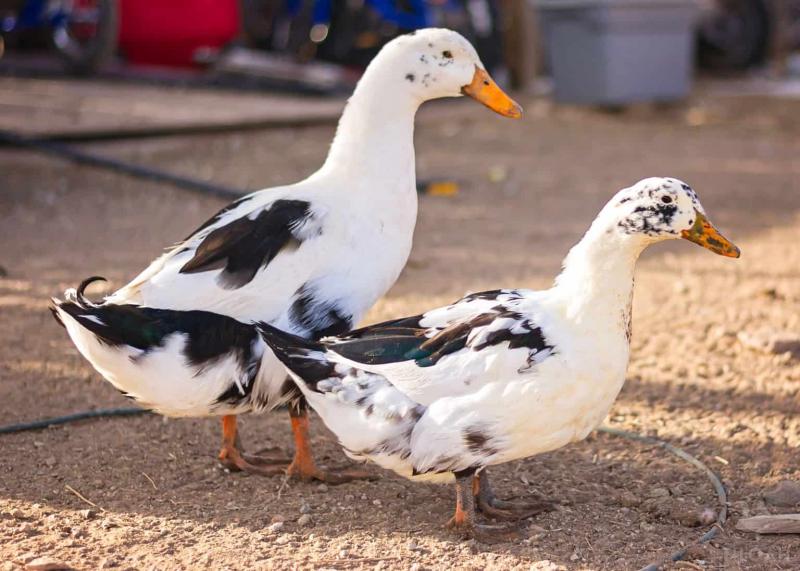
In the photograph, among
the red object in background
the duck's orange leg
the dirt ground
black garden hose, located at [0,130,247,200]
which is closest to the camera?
the dirt ground

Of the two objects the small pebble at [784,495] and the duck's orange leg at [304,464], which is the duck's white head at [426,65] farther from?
the small pebble at [784,495]

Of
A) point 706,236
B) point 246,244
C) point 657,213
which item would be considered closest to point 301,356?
point 246,244

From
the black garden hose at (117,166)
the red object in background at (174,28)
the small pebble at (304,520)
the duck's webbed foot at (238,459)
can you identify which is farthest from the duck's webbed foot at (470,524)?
the red object in background at (174,28)

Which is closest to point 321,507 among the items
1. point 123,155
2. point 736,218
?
point 736,218

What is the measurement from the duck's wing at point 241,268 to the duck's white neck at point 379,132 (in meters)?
0.22

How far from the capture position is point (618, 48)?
10.5 meters

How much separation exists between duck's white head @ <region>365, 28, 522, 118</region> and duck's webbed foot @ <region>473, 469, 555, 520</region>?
3.92ft

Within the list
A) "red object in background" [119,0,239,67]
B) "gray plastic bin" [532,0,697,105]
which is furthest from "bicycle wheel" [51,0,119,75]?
"gray plastic bin" [532,0,697,105]

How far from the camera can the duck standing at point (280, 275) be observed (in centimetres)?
307

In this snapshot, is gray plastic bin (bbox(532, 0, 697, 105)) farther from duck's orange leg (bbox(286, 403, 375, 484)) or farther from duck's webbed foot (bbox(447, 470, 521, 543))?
duck's webbed foot (bbox(447, 470, 521, 543))

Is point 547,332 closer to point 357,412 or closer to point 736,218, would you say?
point 357,412

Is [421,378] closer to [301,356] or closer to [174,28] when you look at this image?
[301,356]

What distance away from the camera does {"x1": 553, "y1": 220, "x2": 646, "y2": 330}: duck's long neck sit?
9.39 feet

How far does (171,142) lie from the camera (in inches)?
335
